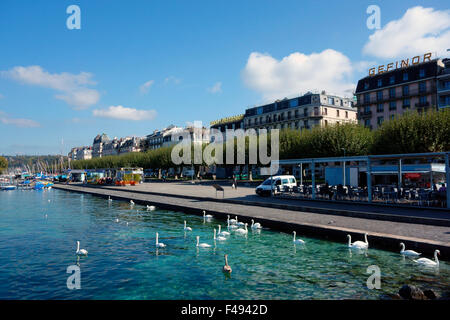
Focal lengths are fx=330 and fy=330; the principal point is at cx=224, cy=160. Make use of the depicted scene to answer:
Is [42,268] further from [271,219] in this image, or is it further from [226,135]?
[226,135]

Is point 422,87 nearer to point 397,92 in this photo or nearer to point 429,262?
point 397,92

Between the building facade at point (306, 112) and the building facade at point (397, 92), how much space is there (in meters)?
6.33

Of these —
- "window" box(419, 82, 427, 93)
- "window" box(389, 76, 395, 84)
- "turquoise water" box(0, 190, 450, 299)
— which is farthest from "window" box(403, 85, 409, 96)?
"turquoise water" box(0, 190, 450, 299)

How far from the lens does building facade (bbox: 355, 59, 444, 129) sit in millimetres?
57125

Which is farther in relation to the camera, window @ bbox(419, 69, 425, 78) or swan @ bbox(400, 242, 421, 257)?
window @ bbox(419, 69, 425, 78)

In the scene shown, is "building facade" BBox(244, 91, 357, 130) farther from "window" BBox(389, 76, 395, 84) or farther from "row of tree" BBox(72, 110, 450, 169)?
"row of tree" BBox(72, 110, 450, 169)

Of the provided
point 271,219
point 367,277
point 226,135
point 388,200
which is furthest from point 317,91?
point 367,277

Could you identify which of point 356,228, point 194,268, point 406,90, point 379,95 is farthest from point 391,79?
point 194,268

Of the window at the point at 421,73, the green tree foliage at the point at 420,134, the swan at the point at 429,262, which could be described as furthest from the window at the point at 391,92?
the swan at the point at 429,262

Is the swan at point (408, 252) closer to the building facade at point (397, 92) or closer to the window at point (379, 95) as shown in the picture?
the building facade at point (397, 92)

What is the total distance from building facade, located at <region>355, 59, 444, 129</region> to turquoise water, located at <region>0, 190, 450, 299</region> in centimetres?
5163

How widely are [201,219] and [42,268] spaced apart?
10.7 meters
